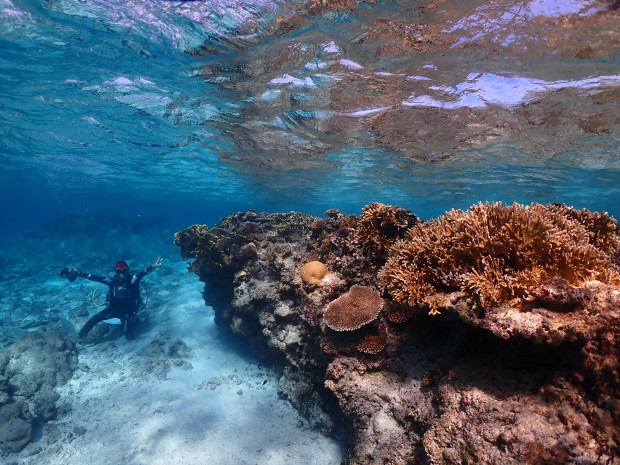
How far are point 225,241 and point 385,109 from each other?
9.68 meters

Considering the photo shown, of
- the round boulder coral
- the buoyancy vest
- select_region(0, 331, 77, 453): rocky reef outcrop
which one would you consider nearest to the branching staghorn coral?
the round boulder coral

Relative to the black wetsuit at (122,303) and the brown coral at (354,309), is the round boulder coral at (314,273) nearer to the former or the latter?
the brown coral at (354,309)

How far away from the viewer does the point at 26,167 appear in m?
34.1

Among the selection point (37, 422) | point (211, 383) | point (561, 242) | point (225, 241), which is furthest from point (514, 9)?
point (37, 422)

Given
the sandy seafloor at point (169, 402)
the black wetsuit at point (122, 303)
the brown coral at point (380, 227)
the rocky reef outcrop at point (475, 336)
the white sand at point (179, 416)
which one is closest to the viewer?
the rocky reef outcrop at point (475, 336)

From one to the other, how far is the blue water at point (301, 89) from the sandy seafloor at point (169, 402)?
1110 centimetres

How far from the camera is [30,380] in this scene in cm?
1107

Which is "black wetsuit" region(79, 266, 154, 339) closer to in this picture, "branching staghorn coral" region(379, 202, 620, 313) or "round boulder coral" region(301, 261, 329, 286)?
"round boulder coral" region(301, 261, 329, 286)

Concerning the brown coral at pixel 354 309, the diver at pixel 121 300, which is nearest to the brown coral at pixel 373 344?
the brown coral at pixel 354 309

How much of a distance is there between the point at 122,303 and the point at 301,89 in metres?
12.6

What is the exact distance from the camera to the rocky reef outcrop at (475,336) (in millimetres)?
2773

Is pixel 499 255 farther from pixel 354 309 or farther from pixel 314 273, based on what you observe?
pixel 314 273

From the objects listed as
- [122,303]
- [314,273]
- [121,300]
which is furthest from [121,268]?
[314,273]

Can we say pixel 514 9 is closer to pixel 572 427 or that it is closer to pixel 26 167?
pixel 572 427
